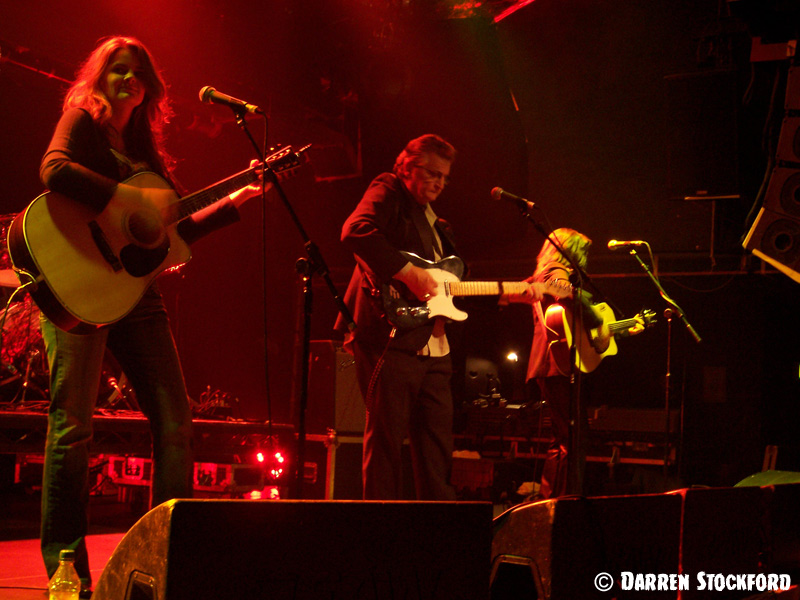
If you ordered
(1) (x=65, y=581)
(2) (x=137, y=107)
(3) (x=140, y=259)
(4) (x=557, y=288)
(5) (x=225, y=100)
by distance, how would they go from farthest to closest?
1. (4) (x=557, y=288)
2. (5) (x=225, y=100)
3. (2) (x=137, y=107)
4. (3) (x=140, y=259)
5. (1) (x=65, y=581)

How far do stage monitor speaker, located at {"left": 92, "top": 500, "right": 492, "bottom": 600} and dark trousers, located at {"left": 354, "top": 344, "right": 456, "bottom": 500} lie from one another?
1.60 m

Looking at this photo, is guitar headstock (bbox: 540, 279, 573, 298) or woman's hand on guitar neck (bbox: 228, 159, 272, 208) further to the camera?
guitar headstock (bbox: 540, 279, 573, 298)

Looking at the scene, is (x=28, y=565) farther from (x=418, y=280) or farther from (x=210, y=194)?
(x=418, y=280)

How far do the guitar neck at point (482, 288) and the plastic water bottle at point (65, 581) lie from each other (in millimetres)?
2017

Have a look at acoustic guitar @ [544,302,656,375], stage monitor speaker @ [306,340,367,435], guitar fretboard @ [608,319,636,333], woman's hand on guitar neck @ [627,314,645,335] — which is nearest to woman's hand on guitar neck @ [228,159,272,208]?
acoustic guitar @ [544,302,656,375]

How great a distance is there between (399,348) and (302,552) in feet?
6.40

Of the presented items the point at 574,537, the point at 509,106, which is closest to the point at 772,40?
the point at 509,106

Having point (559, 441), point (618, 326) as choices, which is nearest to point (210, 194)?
point (559, 441)

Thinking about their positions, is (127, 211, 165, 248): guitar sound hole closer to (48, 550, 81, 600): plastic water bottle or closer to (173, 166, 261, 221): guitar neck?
(173, 166, 261, 221): guitar neck

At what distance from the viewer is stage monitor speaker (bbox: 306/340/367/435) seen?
595 centimetres

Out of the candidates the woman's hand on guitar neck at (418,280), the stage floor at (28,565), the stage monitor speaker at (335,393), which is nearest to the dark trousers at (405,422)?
the woman's hand on guitar neck at (418,280)

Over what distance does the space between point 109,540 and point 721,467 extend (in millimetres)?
6609

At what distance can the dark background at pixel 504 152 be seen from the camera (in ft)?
23.8

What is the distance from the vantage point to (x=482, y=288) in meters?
3.88
